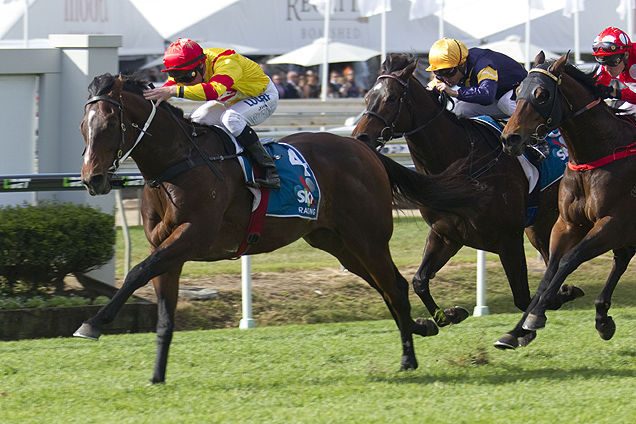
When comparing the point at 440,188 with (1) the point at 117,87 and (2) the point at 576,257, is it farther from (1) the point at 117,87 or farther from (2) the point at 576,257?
(1) the point at 117,87

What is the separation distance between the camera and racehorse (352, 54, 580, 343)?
5.68m

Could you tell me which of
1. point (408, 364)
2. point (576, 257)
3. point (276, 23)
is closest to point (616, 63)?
point (576, 257)

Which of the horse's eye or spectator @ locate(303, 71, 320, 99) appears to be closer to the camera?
the horse's eye

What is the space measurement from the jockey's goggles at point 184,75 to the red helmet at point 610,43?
90.1 inches

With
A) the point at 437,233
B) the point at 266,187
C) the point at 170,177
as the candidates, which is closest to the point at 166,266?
the point at 170,177

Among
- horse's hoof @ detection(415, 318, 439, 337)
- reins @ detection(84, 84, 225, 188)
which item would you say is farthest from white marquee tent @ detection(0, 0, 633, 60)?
horse's hoof @ detection(415, 318, 439, 337)

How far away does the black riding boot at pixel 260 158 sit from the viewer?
16.1 feet

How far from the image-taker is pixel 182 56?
477 centimetres

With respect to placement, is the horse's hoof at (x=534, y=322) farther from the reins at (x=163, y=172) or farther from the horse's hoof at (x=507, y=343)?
the reins at (x=163, y=172)

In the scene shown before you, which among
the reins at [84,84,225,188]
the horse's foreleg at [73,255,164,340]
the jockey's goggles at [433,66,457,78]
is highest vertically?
the jockey's goggles at [433,66,457,78]

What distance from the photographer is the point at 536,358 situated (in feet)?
17.4

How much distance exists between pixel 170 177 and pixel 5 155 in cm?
327

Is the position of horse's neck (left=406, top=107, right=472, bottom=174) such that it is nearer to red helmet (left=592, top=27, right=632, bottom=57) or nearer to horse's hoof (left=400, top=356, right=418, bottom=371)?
red helmet (left=592, top=27, right=632, bottom=57)

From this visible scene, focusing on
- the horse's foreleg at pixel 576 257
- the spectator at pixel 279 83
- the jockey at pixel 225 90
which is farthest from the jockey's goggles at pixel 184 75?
the spectator at pixel 279 83
